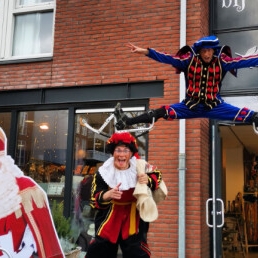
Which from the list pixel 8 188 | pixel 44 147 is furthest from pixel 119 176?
pixel 44 147

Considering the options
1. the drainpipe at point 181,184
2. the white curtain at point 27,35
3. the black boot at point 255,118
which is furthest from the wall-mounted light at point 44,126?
the black boot at point 255,118

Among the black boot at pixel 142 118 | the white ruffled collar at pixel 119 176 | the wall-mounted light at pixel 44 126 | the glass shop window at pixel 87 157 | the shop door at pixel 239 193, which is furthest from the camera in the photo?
the shop door at pixel 239 193

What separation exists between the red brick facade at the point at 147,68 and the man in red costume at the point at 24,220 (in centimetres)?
178

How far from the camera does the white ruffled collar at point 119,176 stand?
4.15 meters

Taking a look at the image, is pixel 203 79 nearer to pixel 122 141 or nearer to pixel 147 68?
pixel 122 141

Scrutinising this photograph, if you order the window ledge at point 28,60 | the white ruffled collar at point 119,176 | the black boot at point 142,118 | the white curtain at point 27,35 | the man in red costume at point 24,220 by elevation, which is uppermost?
the white curtain at point 27,35

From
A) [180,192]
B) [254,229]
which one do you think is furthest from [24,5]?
[254,229]

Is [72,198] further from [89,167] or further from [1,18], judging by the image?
[1,18]

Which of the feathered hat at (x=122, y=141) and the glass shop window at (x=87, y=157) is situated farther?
the glass shop window at (x=87, y=157)

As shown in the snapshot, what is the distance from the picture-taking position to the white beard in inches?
237

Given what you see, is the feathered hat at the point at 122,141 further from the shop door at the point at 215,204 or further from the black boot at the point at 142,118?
the shop door at the point at 215,204

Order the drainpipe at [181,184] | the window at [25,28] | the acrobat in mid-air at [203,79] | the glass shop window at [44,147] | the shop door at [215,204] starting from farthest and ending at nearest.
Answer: the window at [25,28] < the glass shop window at [44,147] < the shop door at [215,204] < the drainpipe at [181,184] < the acrobat in mid-air at [203,79]

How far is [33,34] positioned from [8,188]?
12.5 ft

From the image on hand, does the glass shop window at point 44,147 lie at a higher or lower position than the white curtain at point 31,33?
lower
